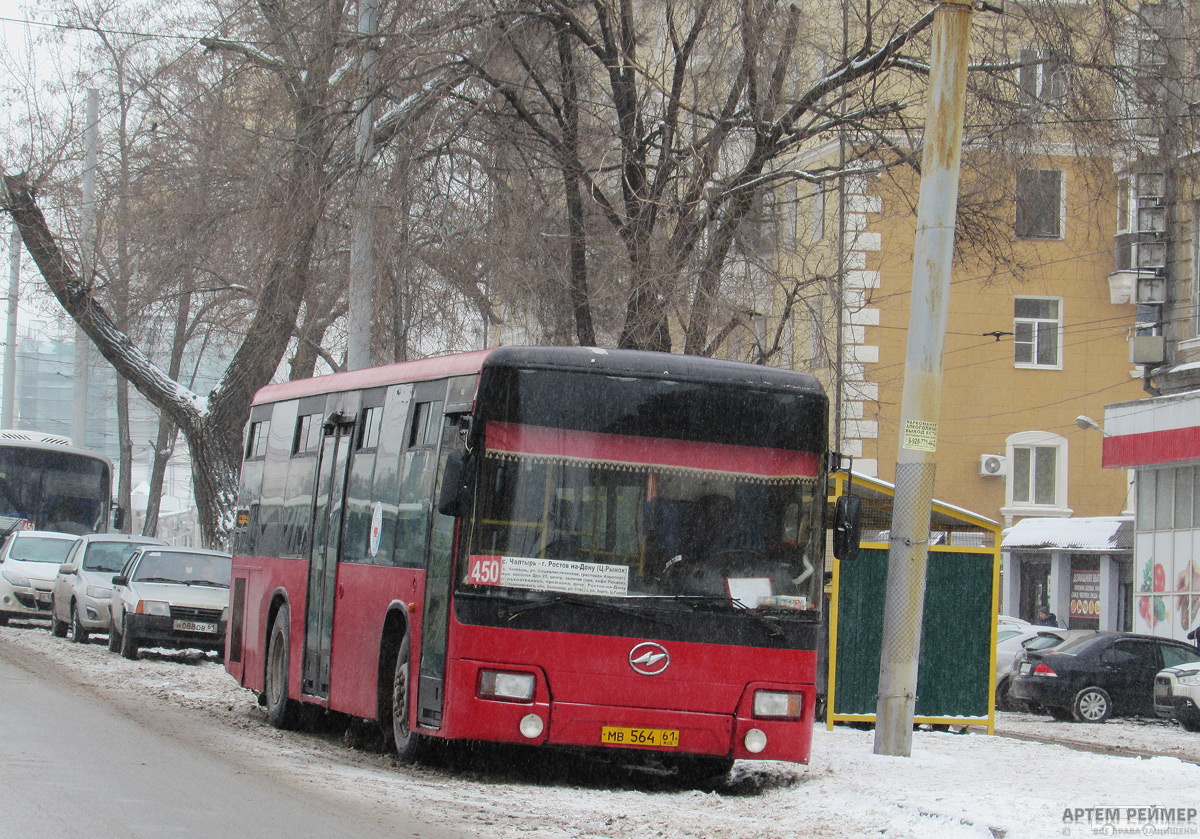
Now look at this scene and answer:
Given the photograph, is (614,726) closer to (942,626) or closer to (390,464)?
(390,464)

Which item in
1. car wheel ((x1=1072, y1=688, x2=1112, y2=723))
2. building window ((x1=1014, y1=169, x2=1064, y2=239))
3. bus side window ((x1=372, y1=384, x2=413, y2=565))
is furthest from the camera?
car wheel ((x1=1072, y1=688, x2=1112, y2=723))

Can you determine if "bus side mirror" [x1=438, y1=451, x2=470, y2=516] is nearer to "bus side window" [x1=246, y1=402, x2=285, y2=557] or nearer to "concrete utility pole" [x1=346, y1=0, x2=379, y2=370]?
"bus side window" [x1=246, y1=402, x2=285, y2=557]

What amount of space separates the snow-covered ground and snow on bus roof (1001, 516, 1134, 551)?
22.1 meters

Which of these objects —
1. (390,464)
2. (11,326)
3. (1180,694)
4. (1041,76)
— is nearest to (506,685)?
(390,464)

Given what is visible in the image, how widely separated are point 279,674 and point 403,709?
373 cm

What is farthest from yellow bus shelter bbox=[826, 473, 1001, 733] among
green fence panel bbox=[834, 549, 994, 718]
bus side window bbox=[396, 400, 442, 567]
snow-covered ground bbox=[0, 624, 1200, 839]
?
bus side window bbox=[396, 400, 442, 567]

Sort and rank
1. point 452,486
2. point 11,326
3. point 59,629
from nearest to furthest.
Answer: point 452,486, point 59,629, point 11,326

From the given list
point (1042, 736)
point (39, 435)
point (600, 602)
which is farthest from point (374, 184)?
point (39, 435)

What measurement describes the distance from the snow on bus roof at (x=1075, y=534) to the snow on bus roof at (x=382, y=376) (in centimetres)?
2442

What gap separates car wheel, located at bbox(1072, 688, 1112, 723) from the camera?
24.3 meters

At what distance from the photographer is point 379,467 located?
12.6 m

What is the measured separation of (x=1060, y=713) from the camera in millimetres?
24781

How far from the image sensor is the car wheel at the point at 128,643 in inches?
883

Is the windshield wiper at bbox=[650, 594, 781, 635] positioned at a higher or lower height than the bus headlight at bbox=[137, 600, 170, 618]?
higher
